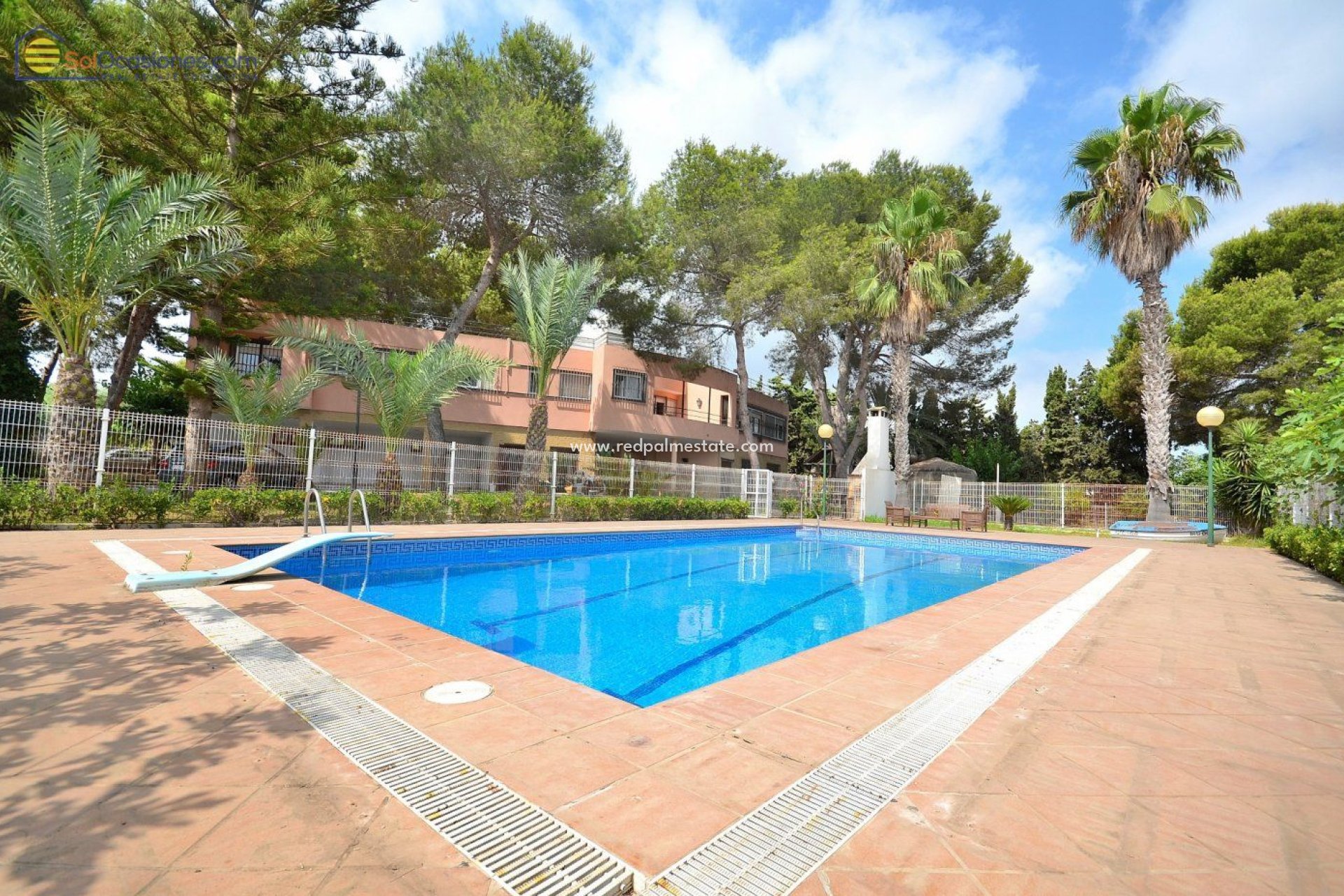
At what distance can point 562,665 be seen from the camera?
466cm

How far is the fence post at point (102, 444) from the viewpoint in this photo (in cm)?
924

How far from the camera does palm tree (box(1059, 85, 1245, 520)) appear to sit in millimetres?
14086

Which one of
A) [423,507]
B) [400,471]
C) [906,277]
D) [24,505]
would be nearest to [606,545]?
[423,507]

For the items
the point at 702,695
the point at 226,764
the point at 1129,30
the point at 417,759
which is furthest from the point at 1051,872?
the point at 1129,30

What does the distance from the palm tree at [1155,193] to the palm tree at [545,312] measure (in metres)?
13.3

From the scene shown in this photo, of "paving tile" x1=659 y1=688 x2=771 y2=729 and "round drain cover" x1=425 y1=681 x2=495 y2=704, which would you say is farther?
"round drain cover" x1=425 y1=681 x2=495 y2=704

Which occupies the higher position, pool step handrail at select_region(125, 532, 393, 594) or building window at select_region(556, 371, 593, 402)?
building window at select_region(556, 371, 593, 402)

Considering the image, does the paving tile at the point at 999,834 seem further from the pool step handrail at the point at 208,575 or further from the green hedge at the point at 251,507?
the green hedge at the point at 251,507

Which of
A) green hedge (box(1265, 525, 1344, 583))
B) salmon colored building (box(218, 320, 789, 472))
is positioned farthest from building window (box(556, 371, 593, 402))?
green hedge (box(1265, 525, 1344, 583))

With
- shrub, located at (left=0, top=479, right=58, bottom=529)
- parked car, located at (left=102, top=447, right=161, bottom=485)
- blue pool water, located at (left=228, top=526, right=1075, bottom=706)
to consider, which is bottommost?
blue pool water, located at (left=228, top=526, right=1075, bottom=706)

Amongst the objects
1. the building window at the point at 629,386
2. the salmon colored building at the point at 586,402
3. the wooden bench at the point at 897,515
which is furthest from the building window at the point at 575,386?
the wooden bench at the point at 897,515

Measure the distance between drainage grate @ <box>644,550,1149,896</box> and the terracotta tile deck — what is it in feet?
0.21

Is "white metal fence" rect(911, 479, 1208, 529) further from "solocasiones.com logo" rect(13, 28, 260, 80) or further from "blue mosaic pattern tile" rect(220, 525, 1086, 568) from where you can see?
"solocasiones.com logo" rect(13, 28, 260, 80)

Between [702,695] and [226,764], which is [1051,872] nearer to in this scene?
[702,695]
